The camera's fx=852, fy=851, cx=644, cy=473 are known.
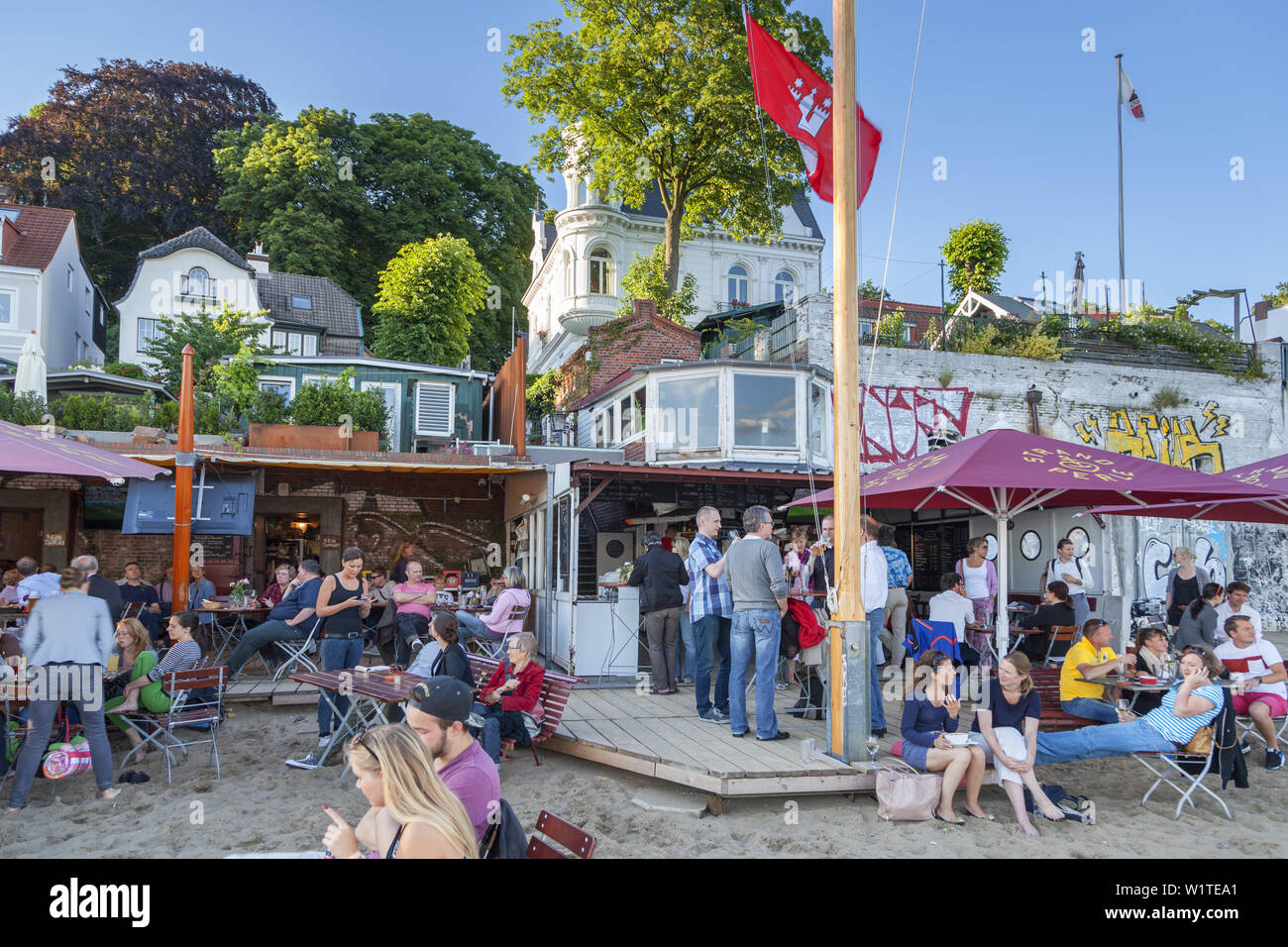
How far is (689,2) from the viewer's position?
2434 centimetres

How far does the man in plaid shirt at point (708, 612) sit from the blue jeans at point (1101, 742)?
8.22 feet

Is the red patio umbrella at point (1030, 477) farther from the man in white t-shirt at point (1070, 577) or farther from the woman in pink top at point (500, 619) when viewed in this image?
the woman in pink top at point (500, 619)

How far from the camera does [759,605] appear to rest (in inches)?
248

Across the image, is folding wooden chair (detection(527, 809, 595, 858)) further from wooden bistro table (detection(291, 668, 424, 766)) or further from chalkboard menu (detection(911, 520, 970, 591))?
chalkboard menu (detection(911, 520, 970, 591))

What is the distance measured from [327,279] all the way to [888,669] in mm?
31761

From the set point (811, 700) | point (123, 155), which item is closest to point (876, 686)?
point (811, 700)

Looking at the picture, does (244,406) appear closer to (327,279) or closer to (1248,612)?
(1248,612)

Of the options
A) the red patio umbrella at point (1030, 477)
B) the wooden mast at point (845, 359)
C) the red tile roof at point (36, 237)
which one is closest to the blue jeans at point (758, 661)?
the wooden mast at point (845, 359)

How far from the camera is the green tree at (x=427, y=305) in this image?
27562 millimetres

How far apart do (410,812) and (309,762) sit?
469 cm

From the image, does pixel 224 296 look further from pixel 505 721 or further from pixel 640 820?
pixel 640 820

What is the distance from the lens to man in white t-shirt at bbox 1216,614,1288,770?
6980 mm

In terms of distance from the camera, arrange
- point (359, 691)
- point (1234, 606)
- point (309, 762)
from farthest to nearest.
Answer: point (1234, 606) → point (309, 762) → point (359, 691)
